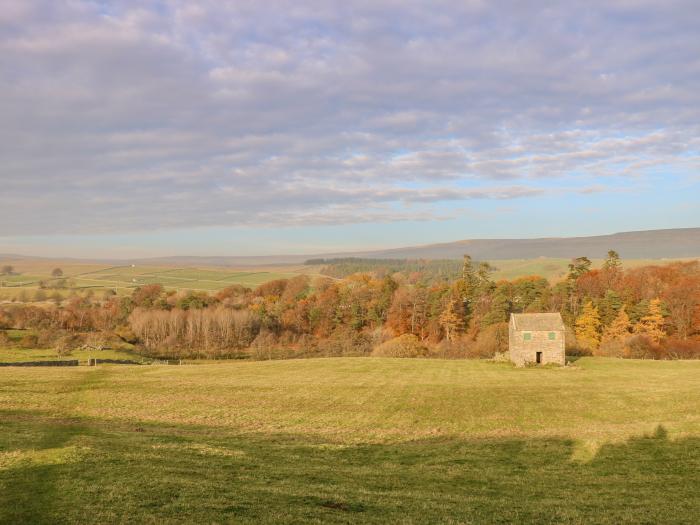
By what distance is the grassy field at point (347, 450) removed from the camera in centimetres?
1455

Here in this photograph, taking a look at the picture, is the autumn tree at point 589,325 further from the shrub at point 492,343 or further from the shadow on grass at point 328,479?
the shadow on grass at point 328,479

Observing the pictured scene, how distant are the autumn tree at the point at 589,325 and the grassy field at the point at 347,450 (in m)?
42.8

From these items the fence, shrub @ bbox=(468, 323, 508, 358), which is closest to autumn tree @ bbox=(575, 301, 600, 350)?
shrub @ bbox=(468, 323, 508, 358)

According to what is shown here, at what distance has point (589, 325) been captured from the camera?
9375 cm

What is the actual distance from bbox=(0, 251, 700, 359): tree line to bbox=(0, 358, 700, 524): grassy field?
43.7m

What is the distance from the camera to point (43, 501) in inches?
551

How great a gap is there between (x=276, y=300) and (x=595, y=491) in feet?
441

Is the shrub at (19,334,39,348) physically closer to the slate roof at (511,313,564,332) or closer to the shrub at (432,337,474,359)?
the shrub at (432,337,474,359)

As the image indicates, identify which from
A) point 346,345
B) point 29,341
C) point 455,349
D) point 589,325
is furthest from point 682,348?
point 29,341

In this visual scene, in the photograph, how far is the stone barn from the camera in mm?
63438

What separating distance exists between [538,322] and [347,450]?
46511mm

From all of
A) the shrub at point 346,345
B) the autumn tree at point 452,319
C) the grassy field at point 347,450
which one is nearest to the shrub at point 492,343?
the autumn tree at point 452,319

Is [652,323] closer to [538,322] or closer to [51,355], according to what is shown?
[538,322]

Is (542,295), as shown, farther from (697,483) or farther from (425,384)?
(697,483)
